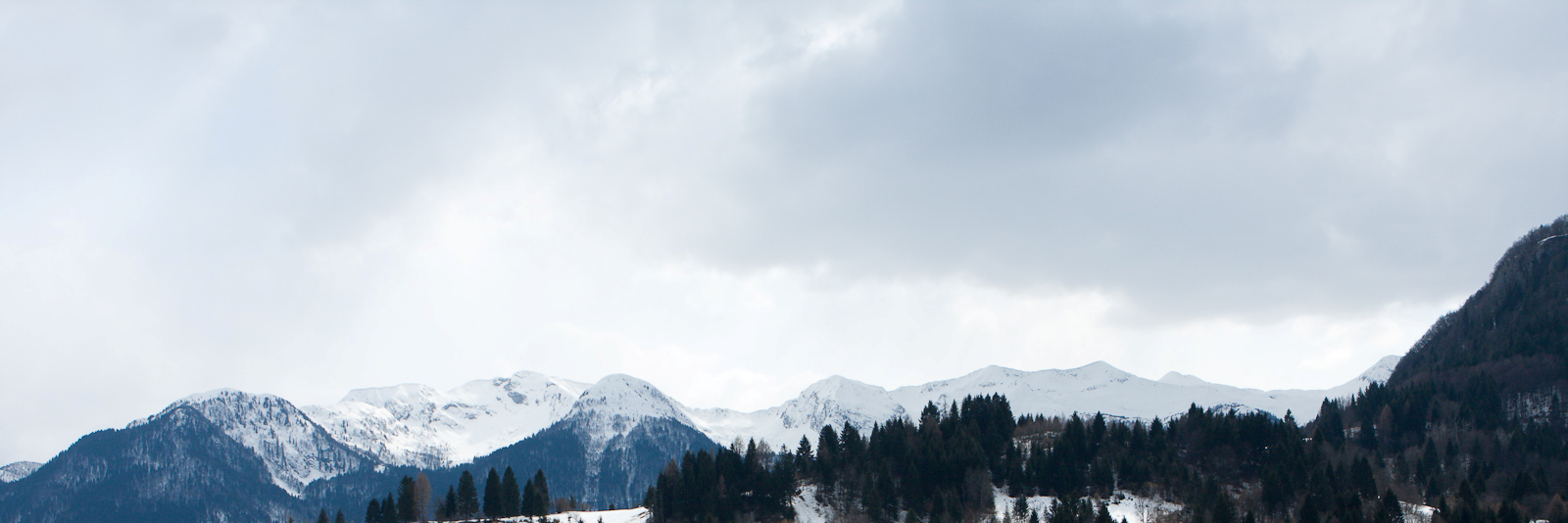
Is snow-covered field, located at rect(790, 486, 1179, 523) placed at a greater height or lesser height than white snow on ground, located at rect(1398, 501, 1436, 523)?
greater

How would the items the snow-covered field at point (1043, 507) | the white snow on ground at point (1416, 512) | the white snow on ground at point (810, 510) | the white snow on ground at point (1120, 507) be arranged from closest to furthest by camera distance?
the white snow on ground at point (1416, 512), the white snow on ground at point (1120, 507), the snow-covered field at point (1043, 507), the white snow on ground at point (810, 510)

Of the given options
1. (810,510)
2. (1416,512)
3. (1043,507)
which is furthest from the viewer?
(810,510)

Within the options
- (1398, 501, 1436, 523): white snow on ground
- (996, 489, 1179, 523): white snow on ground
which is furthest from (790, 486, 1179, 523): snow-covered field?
(1398, 501, 1436, 523): white snow on ground

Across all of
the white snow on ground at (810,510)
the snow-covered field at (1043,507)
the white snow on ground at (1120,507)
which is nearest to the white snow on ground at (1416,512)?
the snow-covered field at (1043,507)

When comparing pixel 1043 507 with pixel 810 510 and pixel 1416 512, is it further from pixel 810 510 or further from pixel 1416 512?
pixel 1416 512

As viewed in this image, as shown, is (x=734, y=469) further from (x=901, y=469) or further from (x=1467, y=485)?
(x=1467, y=485)

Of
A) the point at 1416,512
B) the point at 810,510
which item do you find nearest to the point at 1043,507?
the point at 810,510

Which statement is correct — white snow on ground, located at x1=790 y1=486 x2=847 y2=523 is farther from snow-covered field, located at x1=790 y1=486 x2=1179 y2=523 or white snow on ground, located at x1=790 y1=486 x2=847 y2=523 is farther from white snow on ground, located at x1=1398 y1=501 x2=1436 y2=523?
white snow on ground, located at x1=1398 y1=501 x2=1436 y2=523

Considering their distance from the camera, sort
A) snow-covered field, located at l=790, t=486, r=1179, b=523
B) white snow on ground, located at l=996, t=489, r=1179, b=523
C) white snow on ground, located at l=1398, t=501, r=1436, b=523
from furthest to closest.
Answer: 1. snow-covered field, located at l=790, t=486, r=1179, b=523
2. white snow on ground, located at l=996, t=489, r=1179, b=523
3. white snow on ground, located at l=1398, t=501, r=1436, b=523

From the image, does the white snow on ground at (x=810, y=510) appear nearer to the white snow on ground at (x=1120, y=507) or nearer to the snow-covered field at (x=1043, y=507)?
the snow-covered field at (x=1043, y=507)

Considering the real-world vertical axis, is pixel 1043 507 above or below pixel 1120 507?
above

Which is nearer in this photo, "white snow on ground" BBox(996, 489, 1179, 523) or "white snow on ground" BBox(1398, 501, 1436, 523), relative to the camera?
"white snow on ground" BBox(1398, 501, 1436, 523)

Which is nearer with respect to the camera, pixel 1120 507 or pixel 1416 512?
pixel 1416 512

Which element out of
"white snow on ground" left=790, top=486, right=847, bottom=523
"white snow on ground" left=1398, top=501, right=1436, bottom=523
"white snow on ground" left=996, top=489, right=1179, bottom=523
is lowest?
"white snow on ground" left=1398, top=501, right=1436, bottom=523
